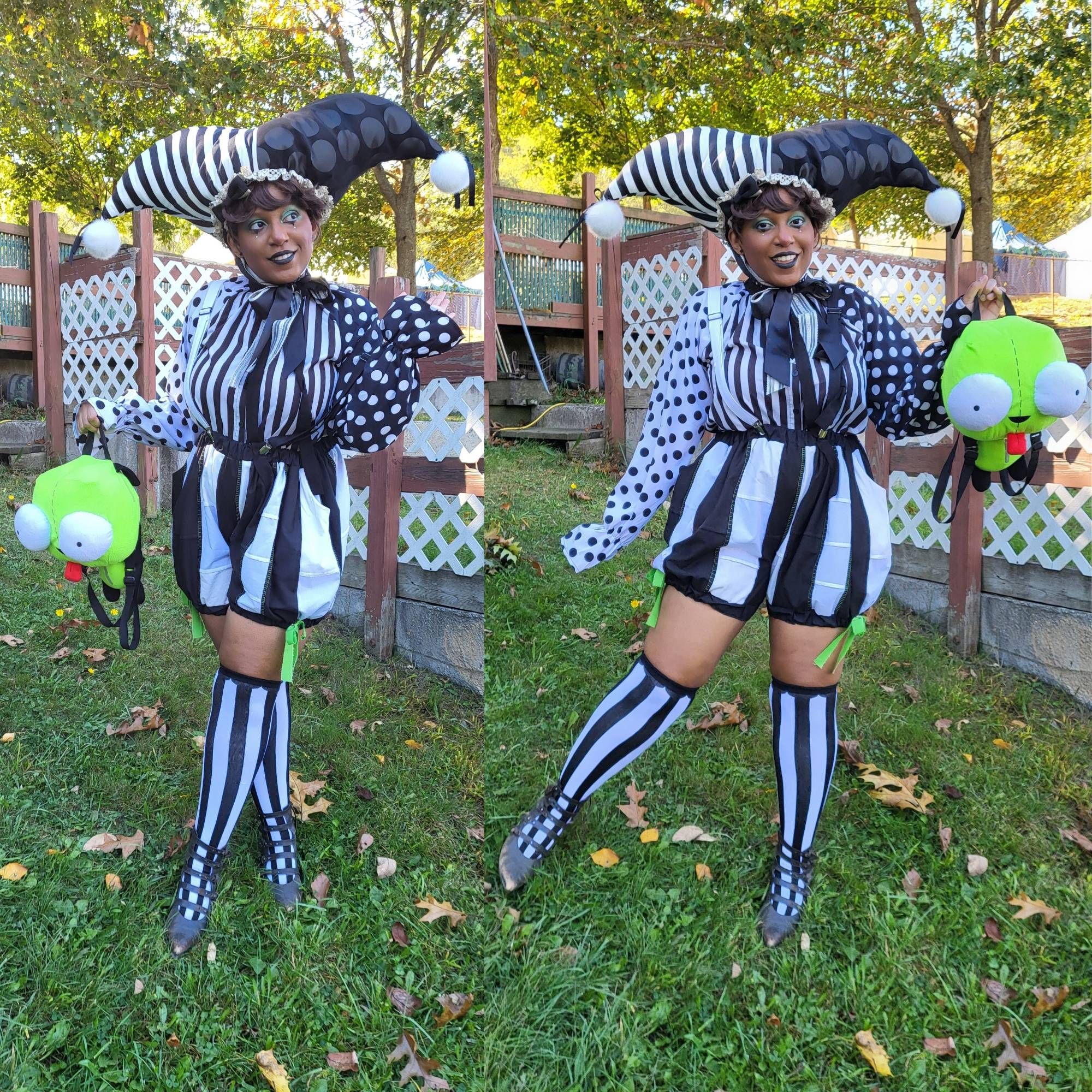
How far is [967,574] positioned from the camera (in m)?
1.78

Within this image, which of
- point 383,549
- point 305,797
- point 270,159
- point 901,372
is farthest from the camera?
point 383,549

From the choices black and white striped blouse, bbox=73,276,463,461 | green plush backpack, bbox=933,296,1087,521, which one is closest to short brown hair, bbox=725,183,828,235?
green plush backpack, bbox=933,296,1087,521

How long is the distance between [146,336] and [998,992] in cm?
210

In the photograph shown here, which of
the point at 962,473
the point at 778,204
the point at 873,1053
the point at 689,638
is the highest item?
the point at 778,204

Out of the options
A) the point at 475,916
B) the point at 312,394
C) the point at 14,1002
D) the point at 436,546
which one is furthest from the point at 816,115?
the point at 14,1002

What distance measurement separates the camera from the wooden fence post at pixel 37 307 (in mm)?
1609

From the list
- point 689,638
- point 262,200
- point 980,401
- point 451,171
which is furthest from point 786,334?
point 262,200

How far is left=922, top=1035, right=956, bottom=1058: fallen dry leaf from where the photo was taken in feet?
4.58

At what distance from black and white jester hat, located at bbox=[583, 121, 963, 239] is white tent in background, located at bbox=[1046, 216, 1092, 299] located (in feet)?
0.60

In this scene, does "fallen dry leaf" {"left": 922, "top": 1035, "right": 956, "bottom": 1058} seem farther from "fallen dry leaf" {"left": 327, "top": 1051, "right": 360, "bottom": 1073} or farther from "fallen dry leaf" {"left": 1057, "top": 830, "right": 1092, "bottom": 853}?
"fallen dry leaf" {"left": 327, "top": 1051, "right": 360, "bottom": 1073}

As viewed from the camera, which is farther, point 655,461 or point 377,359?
point 655,461

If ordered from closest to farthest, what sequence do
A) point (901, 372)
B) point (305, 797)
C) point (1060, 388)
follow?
point (1060, 388), point (901, 372), point (305, 797)

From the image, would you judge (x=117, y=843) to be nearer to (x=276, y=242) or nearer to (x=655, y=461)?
(x=276, y=242)

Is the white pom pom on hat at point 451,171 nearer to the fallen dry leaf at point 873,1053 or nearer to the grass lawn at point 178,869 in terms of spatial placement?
the grass lawn at point 178,869
